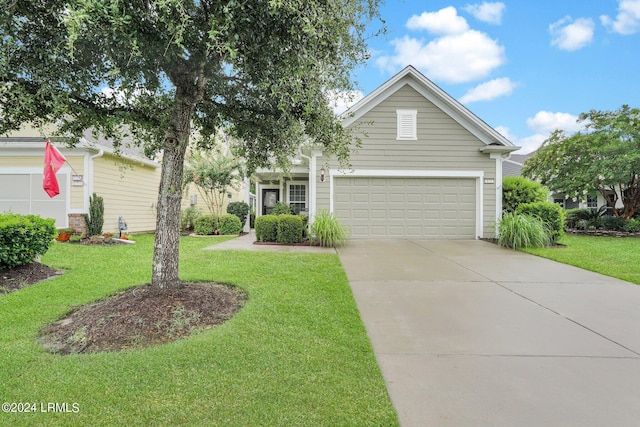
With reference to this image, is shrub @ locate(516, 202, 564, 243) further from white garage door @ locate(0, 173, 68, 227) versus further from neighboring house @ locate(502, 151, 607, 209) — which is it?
white garage door @ locate(0, 173, 68, 227)

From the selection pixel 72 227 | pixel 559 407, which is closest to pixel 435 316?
pixel 559 407

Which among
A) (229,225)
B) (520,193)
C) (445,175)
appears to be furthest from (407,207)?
(229,225)

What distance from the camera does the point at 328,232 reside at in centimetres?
955

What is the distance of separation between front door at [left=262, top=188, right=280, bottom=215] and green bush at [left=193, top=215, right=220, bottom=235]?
9.03ft

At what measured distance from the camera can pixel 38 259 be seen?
21.2 feet

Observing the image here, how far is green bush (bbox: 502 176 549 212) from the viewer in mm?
10805

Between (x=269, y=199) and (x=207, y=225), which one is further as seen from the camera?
(x=269, y=199)

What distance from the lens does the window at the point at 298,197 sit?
14.6 metres

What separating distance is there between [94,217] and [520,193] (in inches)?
575

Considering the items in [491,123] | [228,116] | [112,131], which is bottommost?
[112,131]

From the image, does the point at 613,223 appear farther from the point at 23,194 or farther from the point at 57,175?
the point at 23,194

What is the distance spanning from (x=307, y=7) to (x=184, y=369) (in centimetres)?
334

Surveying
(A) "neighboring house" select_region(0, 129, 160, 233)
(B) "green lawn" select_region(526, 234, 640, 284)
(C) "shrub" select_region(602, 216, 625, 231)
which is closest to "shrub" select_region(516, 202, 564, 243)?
(B) "green lawn" select_region(526, 234, 640, 284)

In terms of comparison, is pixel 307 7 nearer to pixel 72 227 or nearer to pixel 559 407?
pixel 559 407
